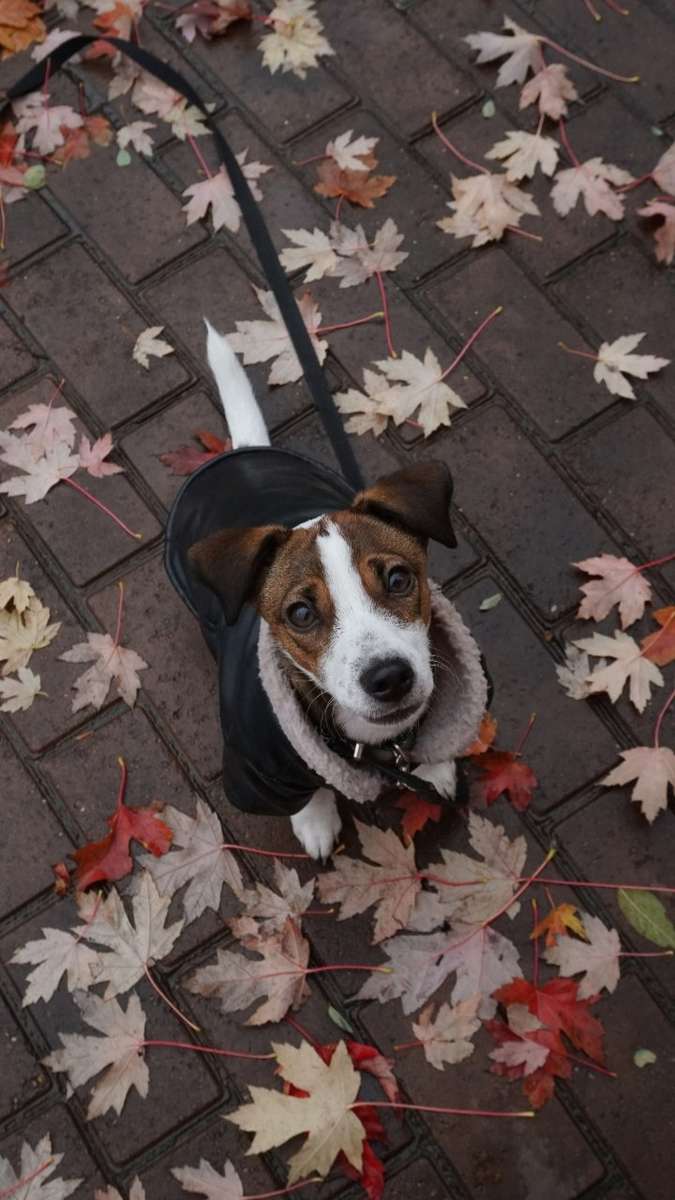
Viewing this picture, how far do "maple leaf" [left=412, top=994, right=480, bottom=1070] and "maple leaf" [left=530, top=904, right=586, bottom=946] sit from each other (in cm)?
26

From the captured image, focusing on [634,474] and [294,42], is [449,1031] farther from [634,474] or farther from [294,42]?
[294,42]

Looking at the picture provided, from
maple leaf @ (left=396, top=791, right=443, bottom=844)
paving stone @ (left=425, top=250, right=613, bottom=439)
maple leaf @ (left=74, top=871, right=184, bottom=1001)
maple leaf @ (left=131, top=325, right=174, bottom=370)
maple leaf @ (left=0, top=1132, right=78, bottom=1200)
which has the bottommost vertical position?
maple leaf @ (left=0, top=1132, right=78, bottom=1200)

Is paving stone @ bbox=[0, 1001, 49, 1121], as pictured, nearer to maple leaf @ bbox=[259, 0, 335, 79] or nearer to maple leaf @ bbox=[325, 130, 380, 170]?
maple leaf @ bbox=[325, 130, 380, 170]

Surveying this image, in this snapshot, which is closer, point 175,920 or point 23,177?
point 175,920

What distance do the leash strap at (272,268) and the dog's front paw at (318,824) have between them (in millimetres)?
957

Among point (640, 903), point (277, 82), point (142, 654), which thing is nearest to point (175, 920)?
point (142, 654)

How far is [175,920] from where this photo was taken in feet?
11.6

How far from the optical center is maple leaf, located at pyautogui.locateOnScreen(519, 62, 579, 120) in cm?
446

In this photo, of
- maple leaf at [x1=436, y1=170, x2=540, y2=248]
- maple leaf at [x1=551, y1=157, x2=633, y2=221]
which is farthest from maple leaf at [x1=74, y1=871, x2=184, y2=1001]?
maple leaf at [x1=551, y1=157, x2=633, y2=221]

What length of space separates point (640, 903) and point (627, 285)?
2202 millimetres

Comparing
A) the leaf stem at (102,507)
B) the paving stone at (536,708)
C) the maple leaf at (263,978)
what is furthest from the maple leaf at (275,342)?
the maple leaf at (263,978)

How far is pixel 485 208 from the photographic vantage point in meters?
4.36

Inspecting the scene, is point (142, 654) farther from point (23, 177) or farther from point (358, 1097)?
point (23, 177)

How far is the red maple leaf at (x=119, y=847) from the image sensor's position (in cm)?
358
